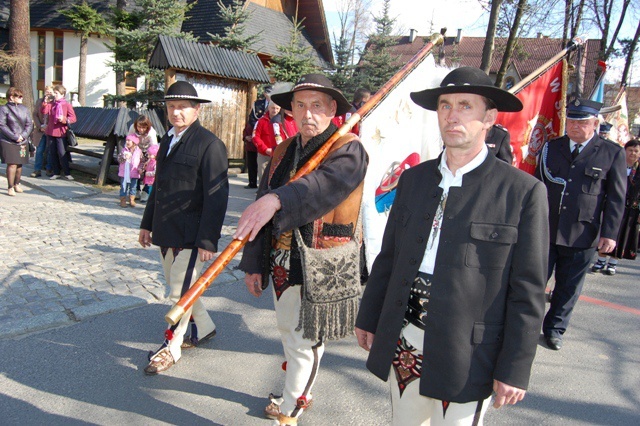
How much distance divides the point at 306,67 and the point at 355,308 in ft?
44.1

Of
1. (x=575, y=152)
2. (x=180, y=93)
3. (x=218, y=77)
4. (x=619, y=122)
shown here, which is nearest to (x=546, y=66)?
(x=575, y=152)

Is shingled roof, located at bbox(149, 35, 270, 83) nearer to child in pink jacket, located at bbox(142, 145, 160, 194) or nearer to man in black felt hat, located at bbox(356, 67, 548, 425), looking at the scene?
child in pink jacket, located at bbox(142, 145, 160, 194)

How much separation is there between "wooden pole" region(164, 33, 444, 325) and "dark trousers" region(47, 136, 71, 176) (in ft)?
29.9

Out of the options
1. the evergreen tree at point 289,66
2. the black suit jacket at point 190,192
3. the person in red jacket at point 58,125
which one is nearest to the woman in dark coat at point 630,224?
the black suit jacket at point 190,192

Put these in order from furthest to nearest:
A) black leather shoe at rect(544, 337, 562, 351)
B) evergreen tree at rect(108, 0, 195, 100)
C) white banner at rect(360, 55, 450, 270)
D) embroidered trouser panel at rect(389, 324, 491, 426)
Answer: evergreen tree at rect(108, 0, 195, 100), black leather shoe at rect(544, 337, 562, 351), white banner at rect(360, 55, 450, 270), embroidered trouser panel at rect(389, 324, 491, 426)

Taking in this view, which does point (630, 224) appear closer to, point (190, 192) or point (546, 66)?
point (546, 66)

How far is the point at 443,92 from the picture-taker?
1.93 m

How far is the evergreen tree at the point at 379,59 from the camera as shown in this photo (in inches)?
733

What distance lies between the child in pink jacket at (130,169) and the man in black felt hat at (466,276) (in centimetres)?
744

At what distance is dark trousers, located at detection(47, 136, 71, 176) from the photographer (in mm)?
10523

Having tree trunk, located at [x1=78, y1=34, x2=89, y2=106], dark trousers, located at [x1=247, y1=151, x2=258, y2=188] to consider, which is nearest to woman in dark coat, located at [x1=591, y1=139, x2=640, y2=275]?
dark trousers, located at [x1=247, y1=151, x2=258, y2=188]

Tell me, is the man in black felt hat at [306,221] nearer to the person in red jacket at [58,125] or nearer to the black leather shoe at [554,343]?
the black leather shoe at [554,343]

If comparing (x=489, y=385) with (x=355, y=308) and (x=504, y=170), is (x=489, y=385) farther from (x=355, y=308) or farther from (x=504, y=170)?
(x=355, y=308)

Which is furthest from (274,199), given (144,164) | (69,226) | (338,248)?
(144,164)
